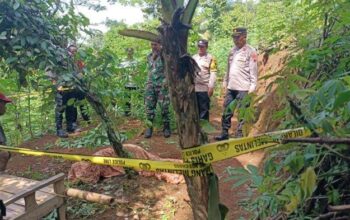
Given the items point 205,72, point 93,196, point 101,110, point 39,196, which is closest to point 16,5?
point 101,110

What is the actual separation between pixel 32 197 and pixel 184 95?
254 cm

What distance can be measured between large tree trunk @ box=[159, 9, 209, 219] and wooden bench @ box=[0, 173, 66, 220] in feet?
7.11

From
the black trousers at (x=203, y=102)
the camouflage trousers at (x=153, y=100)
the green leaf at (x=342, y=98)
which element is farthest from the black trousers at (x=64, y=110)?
the green leaf at (x=342, y=98)

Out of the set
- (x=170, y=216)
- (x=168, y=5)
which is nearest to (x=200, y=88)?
(x=170, y=216)

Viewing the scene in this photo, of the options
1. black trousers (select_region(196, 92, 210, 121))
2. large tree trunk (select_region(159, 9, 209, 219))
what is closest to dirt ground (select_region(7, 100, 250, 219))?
black trousers (select_region(196, 92, 210, 121))

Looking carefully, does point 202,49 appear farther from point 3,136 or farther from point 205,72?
point 3,136

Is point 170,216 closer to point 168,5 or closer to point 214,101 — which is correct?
point 168,5

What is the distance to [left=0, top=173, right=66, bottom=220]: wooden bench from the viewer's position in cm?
303

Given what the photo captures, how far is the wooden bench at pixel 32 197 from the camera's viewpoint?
303cm

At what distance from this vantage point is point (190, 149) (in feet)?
3.87

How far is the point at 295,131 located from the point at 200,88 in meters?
4.21

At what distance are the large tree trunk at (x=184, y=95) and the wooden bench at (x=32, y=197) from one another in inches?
85.3

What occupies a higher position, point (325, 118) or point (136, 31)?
point (136, 31)

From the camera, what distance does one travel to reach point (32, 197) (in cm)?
309
